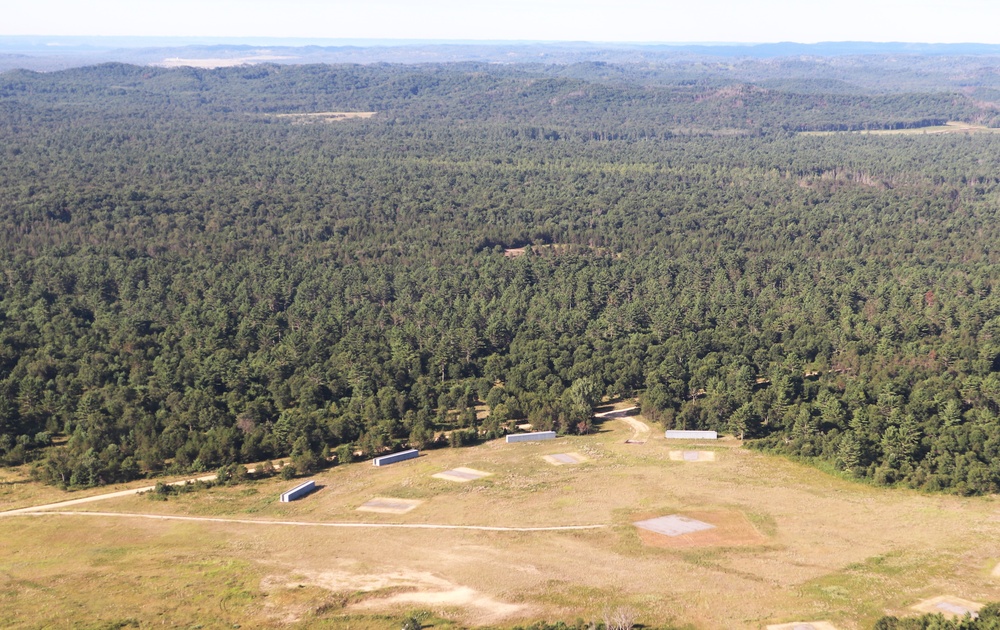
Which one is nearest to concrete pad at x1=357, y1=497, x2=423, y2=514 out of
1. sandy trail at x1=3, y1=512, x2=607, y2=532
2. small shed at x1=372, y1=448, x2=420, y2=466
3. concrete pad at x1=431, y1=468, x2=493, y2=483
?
sandy trail at x1=3, y1=512, x2=607, y2=532

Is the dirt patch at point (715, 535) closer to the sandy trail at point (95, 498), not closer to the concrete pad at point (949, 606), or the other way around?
the concrete pad at point (949, 606)

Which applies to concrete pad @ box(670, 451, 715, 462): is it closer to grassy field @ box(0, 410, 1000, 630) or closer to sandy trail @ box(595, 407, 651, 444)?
grassy field @ box(0, 410, 1000, 630)

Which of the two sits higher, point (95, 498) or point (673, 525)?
point (673, 525)

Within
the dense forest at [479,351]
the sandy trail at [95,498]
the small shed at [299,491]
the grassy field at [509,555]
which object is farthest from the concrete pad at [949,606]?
the sandy trail at [95,498]

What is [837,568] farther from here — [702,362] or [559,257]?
[559,257]

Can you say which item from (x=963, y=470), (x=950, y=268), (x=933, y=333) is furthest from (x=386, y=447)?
(x=950, y=268)

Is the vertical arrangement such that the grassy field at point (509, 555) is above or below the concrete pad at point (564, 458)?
above

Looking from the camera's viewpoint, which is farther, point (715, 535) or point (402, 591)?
point (715, 535)

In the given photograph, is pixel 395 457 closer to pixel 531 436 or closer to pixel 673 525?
pixel 531 436

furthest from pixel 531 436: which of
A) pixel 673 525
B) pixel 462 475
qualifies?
pixel 673 525
